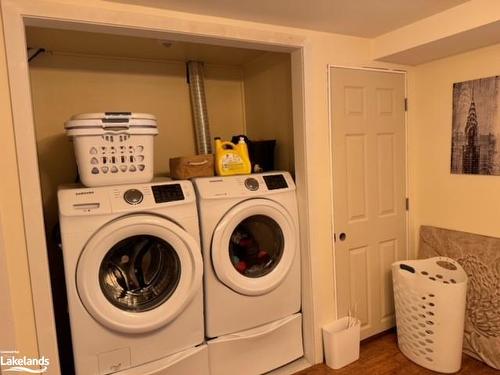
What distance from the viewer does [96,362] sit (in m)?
1.79

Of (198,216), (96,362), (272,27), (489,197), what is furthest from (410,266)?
(96,362)

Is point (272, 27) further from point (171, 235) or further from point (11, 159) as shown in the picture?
point (11, 159)

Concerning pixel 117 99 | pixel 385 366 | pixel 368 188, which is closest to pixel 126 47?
pixel 117 99

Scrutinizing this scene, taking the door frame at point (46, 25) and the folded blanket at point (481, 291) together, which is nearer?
the door frame at point (46, 25)

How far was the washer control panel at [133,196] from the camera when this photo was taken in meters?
1.83

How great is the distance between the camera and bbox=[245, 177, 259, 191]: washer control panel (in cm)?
217

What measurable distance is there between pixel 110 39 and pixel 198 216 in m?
1.24

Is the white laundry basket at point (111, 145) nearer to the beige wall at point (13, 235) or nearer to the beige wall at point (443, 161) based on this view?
the beige wall at point (13, 235)

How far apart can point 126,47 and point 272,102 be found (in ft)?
3.58

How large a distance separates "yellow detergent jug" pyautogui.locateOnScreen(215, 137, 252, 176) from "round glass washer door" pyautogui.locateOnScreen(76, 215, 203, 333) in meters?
0.51

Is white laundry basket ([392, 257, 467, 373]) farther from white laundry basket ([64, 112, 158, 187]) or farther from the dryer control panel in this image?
white laundry basket ([64, 112, 158, 187])

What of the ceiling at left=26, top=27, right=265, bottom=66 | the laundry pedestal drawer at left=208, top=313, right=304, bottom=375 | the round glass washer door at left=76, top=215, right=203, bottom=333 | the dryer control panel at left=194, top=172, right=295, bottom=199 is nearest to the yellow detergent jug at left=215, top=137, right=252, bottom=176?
the dryer control panel at left=194, top=172, right=295, bottom=199

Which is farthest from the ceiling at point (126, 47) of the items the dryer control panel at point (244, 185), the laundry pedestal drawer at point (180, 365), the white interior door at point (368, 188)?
the laundry pedestal drawer at point (180, 365)

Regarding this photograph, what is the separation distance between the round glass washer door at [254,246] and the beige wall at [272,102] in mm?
494
